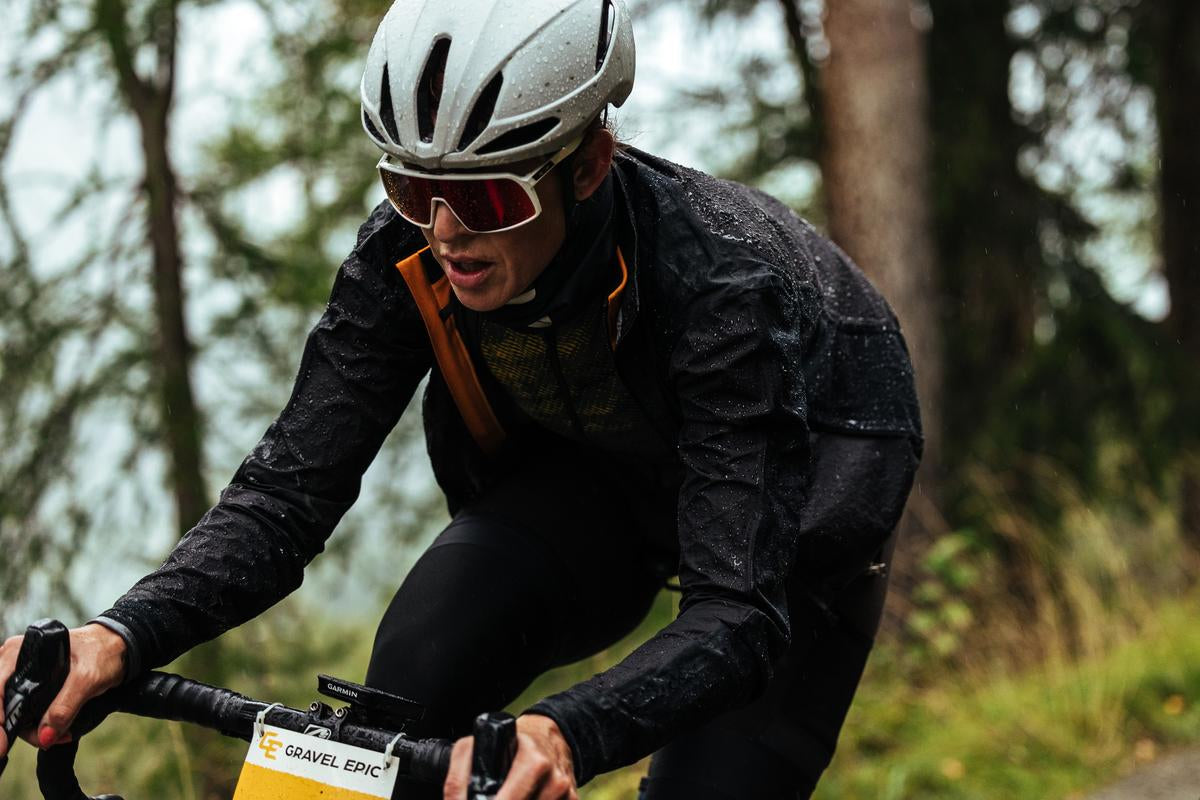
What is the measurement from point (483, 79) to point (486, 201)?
0.19 metres

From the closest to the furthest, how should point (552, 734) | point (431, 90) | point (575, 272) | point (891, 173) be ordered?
point (552, 734)
point (431, 90)
point (575, 272)
point (891, 173)

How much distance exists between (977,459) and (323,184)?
4.59 metres

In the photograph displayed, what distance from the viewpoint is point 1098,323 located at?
929cm

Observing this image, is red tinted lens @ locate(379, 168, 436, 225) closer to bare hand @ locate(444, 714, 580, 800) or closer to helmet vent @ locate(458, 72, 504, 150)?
helmet vent @ locate(458, 72, 504, 150)

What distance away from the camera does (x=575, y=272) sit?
7.66 feet

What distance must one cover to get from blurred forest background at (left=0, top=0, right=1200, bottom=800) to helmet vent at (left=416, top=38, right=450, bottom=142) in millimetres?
4340

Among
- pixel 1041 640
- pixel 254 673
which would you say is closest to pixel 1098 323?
pixel 1041 640

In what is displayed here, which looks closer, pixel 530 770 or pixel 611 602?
pixel 530 770

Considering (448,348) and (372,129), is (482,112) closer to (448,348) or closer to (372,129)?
(372,129)

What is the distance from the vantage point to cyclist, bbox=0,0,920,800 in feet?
6.92

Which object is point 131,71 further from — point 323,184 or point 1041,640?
point 1041,640

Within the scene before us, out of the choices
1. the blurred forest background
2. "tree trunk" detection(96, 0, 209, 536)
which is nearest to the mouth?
the blurred forest background

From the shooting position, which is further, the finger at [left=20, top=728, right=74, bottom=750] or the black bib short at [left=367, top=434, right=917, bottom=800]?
the black bib short at [left=367, top=434, right=917, bottom=800]

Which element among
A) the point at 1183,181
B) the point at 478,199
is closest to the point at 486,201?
the point at 478,199
